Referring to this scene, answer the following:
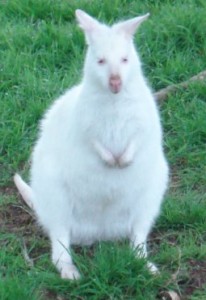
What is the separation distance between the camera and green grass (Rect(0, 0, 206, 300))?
190 inches

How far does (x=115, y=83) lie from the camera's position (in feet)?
15.3

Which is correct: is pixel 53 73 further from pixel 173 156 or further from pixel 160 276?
pixel 160 276

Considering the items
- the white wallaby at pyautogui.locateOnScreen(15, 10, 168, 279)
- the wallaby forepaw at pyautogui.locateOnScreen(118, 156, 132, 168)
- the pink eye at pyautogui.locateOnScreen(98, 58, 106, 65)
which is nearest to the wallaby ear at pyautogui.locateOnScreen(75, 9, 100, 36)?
the white wallaby at pyautogui.locateOnScreen(15, 10, 168, 279)

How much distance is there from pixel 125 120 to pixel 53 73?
2.03m

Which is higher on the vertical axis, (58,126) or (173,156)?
(58,126)

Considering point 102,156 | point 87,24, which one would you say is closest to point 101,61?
point 87,24

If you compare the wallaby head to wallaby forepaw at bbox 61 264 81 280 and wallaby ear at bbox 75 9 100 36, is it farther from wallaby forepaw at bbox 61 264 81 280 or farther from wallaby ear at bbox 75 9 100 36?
wallaby forepaw at bbox 61 264 81 280

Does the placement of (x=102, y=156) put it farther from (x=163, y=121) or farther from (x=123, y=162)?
(x=163, y=121)

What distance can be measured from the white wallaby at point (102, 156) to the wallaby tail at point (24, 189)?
0.37m

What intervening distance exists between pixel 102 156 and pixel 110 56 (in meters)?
0.52

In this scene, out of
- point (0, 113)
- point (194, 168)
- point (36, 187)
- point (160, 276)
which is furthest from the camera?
point (0, 113)

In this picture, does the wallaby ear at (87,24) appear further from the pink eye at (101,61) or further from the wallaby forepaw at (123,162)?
the wallaby forepaw at (123,162)

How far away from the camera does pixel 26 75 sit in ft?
22.0

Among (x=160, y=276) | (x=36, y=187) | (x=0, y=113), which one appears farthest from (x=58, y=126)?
(x=0, y=113)
